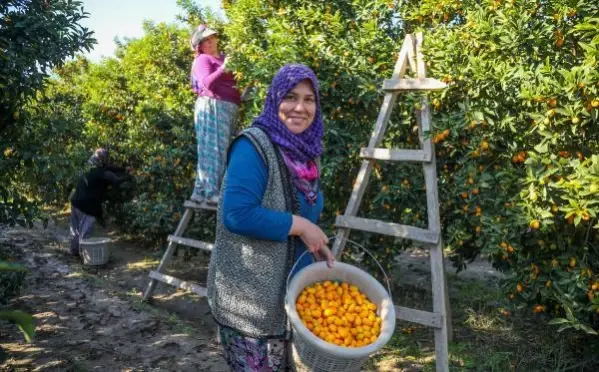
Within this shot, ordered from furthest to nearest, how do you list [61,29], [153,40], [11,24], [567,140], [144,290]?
[153,40] → [144,290] → [61,29] → [11,24] → [567,140]

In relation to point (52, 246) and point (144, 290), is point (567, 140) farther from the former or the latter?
point (52, 246)

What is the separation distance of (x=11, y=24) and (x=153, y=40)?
4.56 metres

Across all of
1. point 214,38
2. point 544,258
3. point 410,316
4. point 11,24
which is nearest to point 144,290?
point 214,38

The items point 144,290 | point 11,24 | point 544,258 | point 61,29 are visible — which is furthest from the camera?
point 144,290

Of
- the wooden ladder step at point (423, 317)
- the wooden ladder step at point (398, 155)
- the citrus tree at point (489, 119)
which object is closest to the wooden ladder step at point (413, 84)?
the citrus tree at point (489, 119)

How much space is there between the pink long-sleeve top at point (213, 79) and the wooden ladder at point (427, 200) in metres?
2.05

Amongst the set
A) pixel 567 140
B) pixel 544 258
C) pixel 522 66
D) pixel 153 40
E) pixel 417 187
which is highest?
pixel 153 40

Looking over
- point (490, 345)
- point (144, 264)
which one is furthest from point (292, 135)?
point (144, 264)

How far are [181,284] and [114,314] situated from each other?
2.37 ft

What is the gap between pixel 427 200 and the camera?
127 inches

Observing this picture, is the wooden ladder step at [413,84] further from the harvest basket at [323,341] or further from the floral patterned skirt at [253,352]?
the floral patterned skirt at [253,352]

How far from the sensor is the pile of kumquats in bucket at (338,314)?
6.62 feet

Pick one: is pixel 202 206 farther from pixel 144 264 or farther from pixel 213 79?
pixel 144 264

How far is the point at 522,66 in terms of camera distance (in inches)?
121
